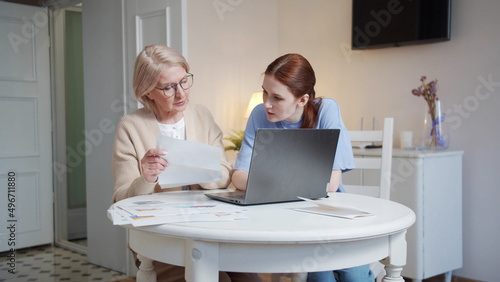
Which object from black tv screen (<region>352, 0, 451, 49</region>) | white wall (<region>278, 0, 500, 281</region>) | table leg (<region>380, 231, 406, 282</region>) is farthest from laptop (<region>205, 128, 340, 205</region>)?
black tv screen (<region>352, 0, 451, 49</region>)

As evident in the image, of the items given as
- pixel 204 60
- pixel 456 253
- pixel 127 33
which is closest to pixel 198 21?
pixel 204 60

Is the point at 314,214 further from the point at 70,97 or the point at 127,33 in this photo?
the point at 70,97

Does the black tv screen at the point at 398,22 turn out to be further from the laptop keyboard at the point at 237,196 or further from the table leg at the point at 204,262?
the table leg at the point at 204,262

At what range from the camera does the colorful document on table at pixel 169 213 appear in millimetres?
1277

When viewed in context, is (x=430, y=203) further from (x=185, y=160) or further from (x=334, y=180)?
(x=185, y=160)

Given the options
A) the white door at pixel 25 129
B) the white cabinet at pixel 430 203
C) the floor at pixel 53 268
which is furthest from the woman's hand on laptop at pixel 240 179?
the white door at pixel 25 129

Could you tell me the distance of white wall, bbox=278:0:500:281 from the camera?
9.87 feet

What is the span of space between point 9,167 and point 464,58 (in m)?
3.58

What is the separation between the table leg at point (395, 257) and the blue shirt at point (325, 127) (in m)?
0.54

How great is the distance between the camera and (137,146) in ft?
6.44

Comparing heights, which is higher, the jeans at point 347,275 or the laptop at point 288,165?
the laptop at point 288,165

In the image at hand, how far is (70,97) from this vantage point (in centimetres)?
488

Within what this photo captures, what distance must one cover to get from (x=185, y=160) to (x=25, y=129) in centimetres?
326

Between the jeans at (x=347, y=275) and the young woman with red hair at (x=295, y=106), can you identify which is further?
the young woman with red hair at (x=295, y=106)
